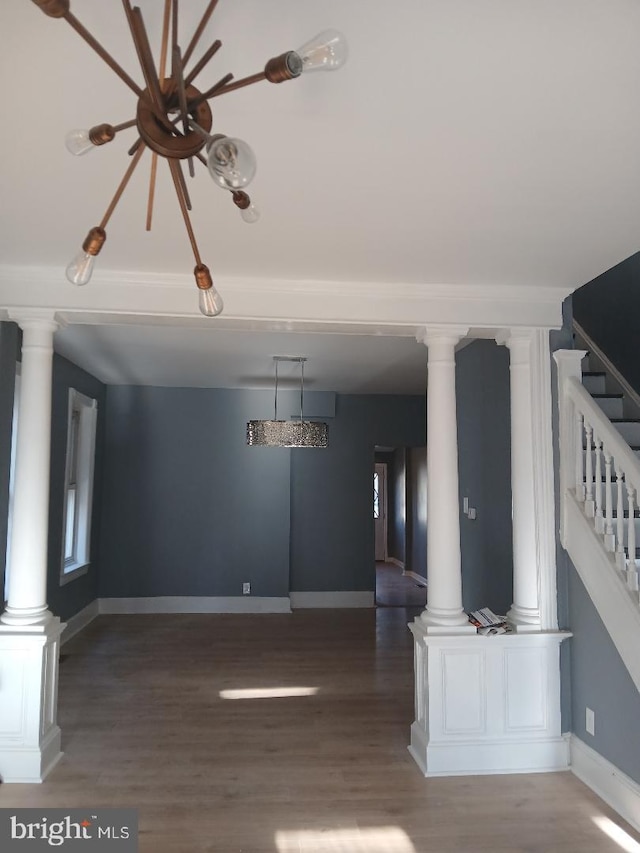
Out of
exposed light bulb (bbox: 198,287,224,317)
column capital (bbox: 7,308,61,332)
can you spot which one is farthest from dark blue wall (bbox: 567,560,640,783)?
column capital (bbox: 7,308,61,332)

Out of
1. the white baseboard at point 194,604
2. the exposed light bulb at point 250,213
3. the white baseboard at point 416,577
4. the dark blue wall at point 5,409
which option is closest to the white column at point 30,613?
the dark blue wall at point 5,409

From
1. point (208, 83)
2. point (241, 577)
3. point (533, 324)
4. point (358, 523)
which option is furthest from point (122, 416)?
point (208, 83)

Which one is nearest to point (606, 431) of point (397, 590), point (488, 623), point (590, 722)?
point (488, 623)

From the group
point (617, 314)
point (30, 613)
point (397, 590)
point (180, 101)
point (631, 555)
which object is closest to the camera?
point (180, 101)

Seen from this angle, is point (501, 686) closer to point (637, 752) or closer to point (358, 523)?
point (637, 752)

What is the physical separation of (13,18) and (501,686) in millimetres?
3602

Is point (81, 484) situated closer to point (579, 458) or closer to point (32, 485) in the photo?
point (32, 485)

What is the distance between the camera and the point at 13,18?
1.59 meters

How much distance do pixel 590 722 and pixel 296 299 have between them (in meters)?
2.82

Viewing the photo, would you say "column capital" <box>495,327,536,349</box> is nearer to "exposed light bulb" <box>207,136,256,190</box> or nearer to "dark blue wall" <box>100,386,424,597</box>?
"exposed light bulb" <box>207,136,256,190</box>

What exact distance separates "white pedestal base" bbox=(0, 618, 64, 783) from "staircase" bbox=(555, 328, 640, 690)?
293cm

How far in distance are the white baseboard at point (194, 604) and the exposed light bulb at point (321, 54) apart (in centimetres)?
700

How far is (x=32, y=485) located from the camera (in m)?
3.42

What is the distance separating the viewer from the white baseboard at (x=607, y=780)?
290 centimetres
